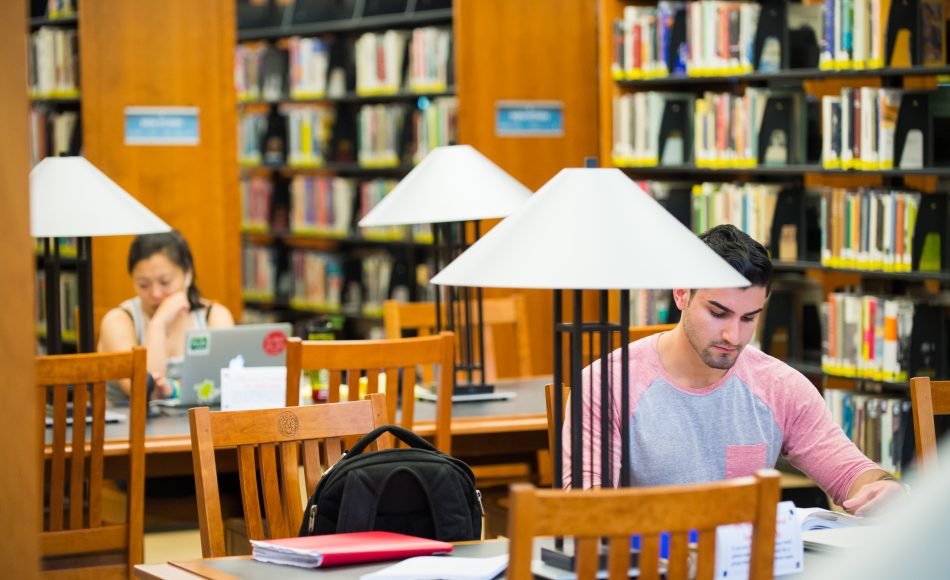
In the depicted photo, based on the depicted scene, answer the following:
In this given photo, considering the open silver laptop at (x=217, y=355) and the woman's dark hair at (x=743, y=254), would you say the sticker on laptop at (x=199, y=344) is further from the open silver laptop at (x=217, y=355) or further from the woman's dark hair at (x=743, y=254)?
the woman's dark hair at (x=743, y=254)

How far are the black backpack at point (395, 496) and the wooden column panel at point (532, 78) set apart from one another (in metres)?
3.97

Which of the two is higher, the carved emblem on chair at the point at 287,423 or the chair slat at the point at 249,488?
the carved emblem on chair at the point at 287,423


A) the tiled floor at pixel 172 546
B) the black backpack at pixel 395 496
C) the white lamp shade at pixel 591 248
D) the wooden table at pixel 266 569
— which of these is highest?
the white lamp shade at pixel 591 248

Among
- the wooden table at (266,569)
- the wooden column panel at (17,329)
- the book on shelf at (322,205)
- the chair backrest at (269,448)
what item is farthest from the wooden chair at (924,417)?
the book on shelf at (322,205)

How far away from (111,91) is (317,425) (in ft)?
12.4

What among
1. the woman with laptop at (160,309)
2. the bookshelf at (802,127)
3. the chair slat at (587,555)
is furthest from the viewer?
the bookshelf at (802,127)

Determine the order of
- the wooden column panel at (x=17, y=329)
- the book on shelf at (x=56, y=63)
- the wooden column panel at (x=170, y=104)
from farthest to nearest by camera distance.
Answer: the book on shelf at (x=56, y=63) < the wooden column panel at (x=170, y=104) < the wooden column panel at (x=17, y=329)

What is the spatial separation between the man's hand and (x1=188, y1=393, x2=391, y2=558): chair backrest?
86cm

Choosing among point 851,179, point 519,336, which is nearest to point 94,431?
point 519,336

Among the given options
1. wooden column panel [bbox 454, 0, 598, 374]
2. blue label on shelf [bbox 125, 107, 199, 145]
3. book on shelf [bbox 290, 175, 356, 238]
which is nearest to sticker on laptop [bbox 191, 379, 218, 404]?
blue label on shelf [bbox 125, 107, 199, 145]

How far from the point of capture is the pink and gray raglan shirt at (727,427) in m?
2.48

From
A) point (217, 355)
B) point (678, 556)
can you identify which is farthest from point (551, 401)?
point (217, 355)

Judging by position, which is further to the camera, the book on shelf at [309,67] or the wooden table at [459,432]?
the book on shelf at [309,67]

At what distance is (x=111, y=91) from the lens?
5.98 metres
